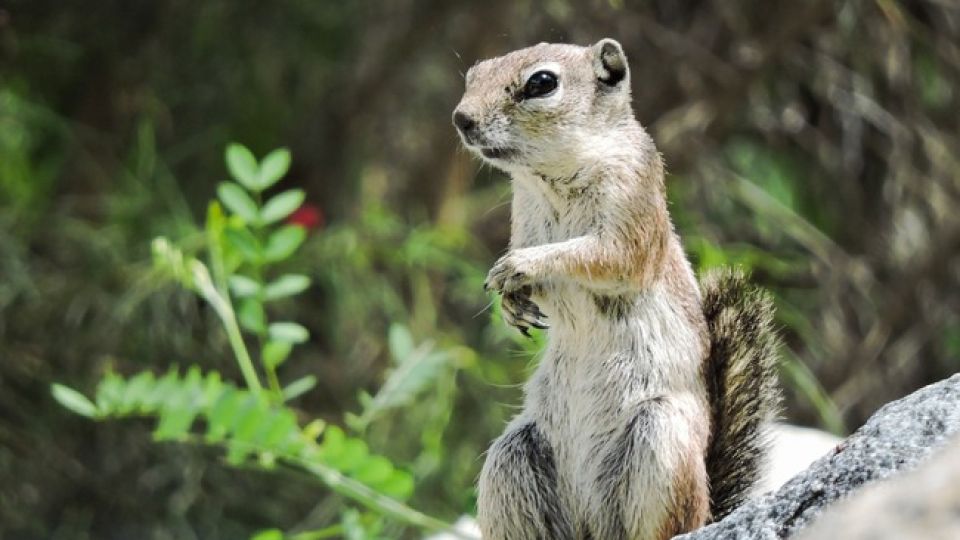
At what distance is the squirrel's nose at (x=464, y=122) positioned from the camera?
314 cm

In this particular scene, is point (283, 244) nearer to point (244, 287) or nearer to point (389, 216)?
point (244, 287)

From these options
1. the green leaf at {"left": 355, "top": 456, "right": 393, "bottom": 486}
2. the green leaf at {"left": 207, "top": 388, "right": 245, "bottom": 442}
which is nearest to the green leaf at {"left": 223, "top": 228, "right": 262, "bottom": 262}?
the green leaf at {"left": 207, "top": 388, "right": 245, "bottom": 442}

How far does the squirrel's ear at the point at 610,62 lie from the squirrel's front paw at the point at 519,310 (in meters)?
0.56

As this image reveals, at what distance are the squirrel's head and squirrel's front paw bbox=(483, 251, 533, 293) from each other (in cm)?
21

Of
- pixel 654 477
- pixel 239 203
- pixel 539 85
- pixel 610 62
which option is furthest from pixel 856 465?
pixel 239 203

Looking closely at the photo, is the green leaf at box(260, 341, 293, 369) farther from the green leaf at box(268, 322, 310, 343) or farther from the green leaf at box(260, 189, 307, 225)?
the green leaf at box(260, 189, 307, 225)

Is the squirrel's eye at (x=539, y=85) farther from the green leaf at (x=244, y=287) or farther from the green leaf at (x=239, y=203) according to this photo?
the green leaf at (x=244, y=287)

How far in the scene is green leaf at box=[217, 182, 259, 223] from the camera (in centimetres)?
365

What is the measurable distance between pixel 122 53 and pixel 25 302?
120 centimetres

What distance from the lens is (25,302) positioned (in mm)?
6070

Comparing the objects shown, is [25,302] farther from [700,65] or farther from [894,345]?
[894,345]

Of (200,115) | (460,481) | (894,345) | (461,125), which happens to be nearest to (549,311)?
(461,125)

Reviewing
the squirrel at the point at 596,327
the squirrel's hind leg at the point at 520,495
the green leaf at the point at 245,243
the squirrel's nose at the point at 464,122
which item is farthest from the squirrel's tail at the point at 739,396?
the green leaf at the point at 245,243

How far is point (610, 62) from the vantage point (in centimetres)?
344
